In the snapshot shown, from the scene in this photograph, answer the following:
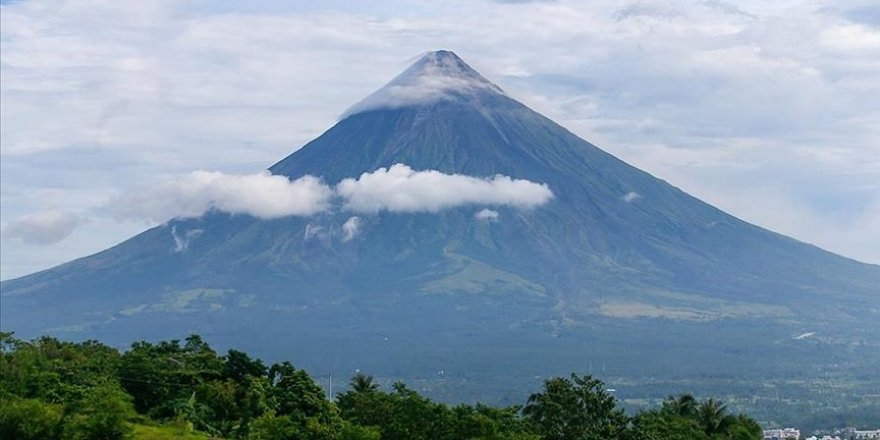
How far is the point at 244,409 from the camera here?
44.2 metres

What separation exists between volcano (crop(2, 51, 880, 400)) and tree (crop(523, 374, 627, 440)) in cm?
6479

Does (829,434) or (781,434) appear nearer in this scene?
(781,434)

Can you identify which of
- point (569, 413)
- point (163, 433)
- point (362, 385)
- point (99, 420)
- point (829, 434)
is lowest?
point (829, 434)

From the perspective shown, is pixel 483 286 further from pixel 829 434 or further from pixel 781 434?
pixel 781 434

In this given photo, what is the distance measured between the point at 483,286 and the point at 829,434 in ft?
220

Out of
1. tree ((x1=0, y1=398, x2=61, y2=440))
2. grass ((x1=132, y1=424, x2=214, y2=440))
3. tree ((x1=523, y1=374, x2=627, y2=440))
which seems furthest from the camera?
tree ((x1=523, y1=374, x2=627, y2=440))

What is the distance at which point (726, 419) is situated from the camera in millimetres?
52156

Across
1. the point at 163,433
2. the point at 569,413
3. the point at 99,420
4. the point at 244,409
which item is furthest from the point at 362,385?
the point at 99,420

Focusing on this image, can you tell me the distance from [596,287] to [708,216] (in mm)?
41078

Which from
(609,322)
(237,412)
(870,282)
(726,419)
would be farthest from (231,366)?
(870,282)

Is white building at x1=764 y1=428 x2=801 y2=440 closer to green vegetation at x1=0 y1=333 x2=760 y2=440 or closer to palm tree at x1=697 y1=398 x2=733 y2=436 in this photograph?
palm tree at x1=697 y1=398 x2=733 y2=436

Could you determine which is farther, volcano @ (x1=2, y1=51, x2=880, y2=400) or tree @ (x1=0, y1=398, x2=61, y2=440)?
volcano @ (x1=2, y1=51, x2=880, y2=400)

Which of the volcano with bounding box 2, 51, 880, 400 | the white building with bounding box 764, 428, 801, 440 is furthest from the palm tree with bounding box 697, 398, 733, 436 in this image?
the volcano with bounding box 2, 51, 880, 400

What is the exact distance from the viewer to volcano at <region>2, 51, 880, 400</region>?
134000mm
